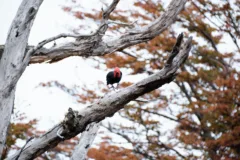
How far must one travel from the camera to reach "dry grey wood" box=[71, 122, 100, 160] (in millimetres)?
3312

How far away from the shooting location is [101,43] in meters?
2.98

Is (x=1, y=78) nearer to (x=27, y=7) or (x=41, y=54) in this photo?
(x=41, y=54)

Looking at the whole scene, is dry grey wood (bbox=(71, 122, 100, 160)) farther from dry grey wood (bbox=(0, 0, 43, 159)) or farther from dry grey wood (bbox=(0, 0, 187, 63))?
dry grey wood (bbox=(0, 0, 43, 159))

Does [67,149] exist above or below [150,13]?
below

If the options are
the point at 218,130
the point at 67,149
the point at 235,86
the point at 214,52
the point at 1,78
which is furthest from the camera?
the point at 67,149

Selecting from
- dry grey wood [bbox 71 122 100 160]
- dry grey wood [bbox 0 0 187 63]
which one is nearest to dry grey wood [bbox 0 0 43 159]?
dry grey wood [bbox 0 0 187 63]

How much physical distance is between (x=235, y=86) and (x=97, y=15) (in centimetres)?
452

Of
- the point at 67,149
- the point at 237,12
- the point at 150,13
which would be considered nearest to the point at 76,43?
the point at 237,12

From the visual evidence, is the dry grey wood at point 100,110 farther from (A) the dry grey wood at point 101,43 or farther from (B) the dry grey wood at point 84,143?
(B) the dry grey wood at point 84,143

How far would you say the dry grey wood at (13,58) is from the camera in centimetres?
248

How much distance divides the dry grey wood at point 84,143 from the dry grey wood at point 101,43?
73cm

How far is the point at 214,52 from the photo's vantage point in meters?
8.27

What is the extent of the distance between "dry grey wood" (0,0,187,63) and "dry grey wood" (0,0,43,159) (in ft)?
0.56

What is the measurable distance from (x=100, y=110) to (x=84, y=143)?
84 cm
